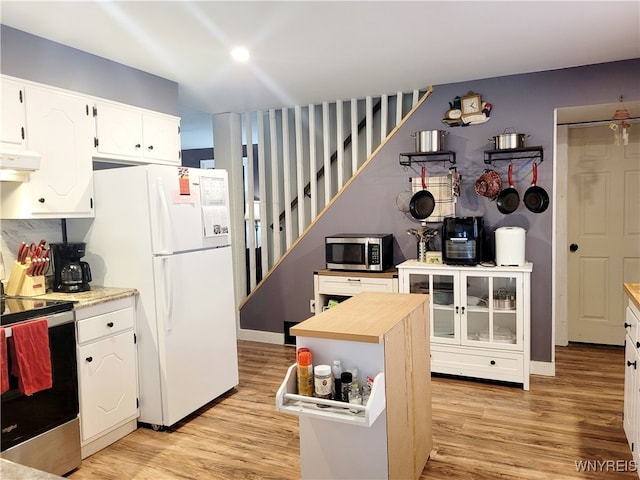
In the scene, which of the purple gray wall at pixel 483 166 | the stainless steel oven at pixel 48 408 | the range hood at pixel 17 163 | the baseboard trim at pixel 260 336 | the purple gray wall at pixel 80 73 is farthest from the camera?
the baseboard trim at pixel 260 336

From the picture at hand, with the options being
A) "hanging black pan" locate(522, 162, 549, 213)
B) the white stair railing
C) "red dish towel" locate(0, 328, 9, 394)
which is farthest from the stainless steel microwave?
"red dish towel" locate(0, 328, 9, 394)

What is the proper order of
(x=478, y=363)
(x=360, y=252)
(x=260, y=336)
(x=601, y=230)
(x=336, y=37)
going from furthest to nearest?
(x=260, y=336) → (x=601, y=230) → (x=360, y=252) → (x=478, y=363) → (x=336, y=37)

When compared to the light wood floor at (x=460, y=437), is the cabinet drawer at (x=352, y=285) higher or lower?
higher

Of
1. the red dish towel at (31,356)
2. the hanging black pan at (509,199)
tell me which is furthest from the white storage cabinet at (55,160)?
the hanging black pan at (509,199)

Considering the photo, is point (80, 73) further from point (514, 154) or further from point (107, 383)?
point (514, 154)

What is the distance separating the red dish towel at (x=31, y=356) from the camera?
225cm

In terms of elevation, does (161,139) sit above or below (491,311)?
above

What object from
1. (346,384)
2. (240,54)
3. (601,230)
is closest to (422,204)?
(601,230)

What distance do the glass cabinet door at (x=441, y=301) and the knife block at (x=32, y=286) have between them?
264 centimetres

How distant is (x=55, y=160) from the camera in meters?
2.85

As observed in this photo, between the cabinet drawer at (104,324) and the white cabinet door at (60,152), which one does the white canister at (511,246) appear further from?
the white cabinet door at (60,152)

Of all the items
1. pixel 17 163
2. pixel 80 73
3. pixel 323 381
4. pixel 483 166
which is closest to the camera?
pixel 323 381

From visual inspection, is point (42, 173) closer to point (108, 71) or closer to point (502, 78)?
point (108, 71)

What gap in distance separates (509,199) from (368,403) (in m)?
2.72
